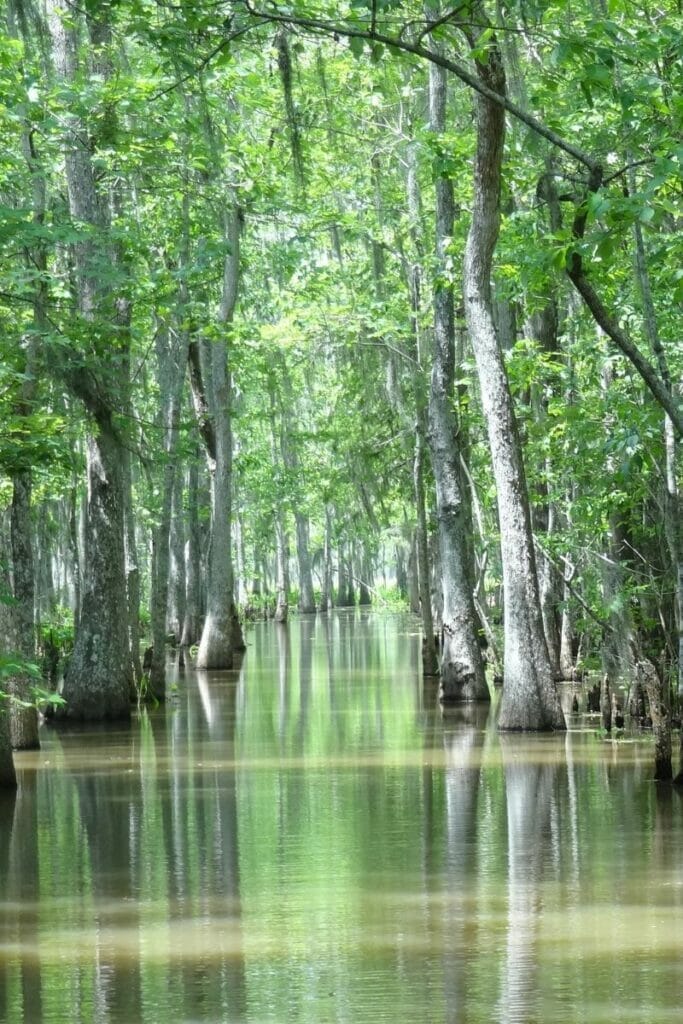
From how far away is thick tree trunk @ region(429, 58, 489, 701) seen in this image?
20.8 meters

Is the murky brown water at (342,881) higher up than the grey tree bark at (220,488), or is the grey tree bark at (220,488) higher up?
the grey tree bark at (220,488)

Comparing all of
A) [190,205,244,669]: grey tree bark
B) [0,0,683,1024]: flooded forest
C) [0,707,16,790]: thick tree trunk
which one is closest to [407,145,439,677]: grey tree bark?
[0,0,683,1024]: flooded forest

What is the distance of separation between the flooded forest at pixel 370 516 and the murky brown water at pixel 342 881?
0.04 m

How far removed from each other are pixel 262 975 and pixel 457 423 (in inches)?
637

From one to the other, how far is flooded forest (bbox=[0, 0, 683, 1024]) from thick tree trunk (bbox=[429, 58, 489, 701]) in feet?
0.19

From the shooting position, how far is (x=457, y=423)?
2273 cm

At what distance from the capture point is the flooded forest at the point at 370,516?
7.89 metres

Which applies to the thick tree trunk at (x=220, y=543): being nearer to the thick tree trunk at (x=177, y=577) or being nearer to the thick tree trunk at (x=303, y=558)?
the thick tree trunk at (x=177, y=577)

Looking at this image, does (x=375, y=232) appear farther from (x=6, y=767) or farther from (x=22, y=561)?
(x=6, y=767)

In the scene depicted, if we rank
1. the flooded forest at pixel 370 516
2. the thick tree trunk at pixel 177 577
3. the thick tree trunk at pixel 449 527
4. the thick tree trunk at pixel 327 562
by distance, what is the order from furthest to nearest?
the thick tree trunk at pixel 327 562, the thick tree trunk at pixel 177 577, the thick tree trunk at pixel 449 527, the flooded forest at pixel 370 516

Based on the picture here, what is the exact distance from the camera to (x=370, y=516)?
30234 mm

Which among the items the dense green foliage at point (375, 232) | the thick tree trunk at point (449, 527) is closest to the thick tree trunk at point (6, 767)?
the dense green foliage at point (375, 232)

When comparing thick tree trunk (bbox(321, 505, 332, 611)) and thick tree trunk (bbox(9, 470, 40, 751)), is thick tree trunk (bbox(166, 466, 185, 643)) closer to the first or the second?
thick tree trunk (bbox(321, 505, 332, 611))

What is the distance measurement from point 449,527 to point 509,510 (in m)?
3.66
